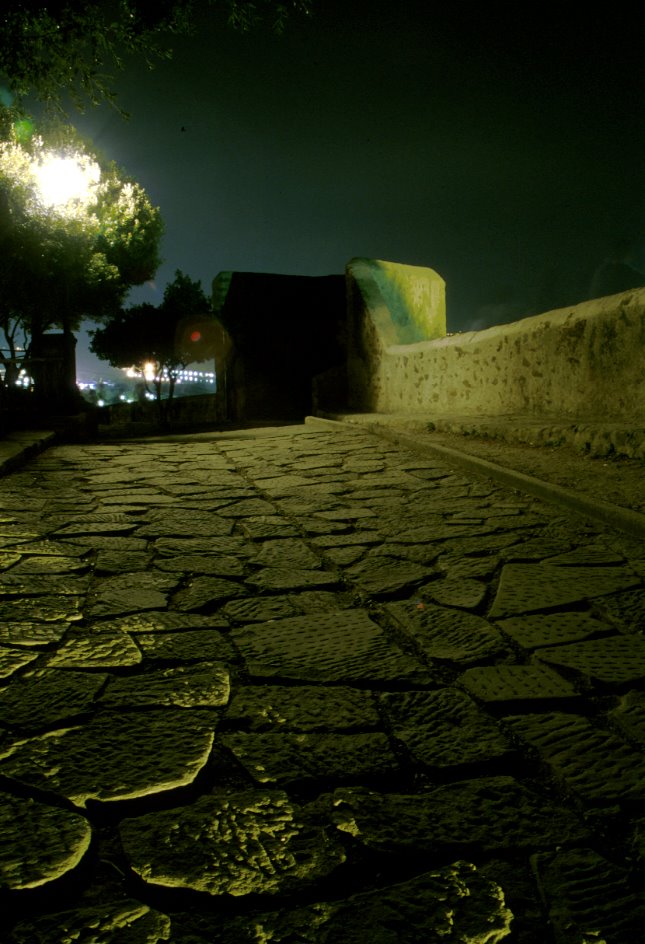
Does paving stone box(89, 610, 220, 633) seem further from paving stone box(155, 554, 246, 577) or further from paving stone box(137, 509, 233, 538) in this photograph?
paving stone box(137, 509, 233, 538)

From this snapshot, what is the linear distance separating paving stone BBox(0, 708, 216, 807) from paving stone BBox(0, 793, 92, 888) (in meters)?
0.06

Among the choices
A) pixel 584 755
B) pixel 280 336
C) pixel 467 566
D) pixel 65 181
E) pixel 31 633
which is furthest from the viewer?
pixel 280 336

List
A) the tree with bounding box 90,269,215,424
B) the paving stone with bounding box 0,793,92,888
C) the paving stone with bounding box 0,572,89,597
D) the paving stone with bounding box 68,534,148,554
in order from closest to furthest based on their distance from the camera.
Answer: the paving stone with bounding box 0,793,92,888 < the paving stone with bounding box 0,572,89,597 < the paving stone with bounding box 68,534,148,554 < the tree with bounding box 90,269,215,424

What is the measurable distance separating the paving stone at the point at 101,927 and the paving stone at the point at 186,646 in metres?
0.99

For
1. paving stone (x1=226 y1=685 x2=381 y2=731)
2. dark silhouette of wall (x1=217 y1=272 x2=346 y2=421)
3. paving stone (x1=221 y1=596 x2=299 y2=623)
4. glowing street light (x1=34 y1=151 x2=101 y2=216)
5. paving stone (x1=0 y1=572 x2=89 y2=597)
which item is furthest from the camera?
dark silhouette of wall (x1=217 y1=272 x2=346 y2=421)

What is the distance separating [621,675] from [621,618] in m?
0.49

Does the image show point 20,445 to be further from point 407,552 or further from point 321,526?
point 407,552

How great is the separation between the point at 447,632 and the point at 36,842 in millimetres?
1458

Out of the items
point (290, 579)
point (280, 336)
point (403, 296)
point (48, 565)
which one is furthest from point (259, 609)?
point (280, 336)

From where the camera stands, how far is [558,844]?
127 centimetres

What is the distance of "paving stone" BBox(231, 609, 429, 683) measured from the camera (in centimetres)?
200

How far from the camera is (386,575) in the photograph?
2955mm

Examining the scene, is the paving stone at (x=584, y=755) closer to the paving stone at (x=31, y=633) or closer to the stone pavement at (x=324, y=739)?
the stone pavement at (x=324, y=739)

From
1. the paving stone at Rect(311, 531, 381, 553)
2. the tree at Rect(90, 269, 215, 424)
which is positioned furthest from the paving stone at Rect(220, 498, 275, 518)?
the tree at Rect(90, 269, 215, 424)
